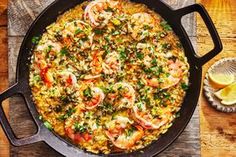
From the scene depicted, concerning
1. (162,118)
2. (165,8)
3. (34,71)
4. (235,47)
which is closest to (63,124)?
(34,71)

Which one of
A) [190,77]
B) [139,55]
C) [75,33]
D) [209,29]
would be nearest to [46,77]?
[75,33]

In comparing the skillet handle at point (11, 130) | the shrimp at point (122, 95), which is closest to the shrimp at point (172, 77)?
the shrimp at point (122, 95)

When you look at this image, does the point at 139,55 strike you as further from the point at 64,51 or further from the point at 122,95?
the point at 64,51

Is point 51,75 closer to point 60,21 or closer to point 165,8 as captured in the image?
point 60,21

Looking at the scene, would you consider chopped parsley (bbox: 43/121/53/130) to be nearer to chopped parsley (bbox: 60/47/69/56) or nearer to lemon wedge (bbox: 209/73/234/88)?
chopped parsley (bbox: 60/47/69/56)

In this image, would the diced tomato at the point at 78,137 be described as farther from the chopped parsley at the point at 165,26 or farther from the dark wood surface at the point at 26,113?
the chopped parsley at the point at 165,26

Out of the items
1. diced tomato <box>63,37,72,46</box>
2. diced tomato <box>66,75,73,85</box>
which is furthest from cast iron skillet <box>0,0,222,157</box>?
diced tomato <box>66,75,73,85</box>
